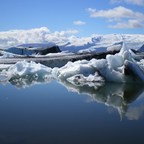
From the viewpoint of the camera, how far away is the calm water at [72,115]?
17.8ft

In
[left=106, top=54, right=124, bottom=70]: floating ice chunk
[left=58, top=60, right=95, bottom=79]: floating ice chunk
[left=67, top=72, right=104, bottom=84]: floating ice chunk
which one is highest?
[left=106, top=54, right=124, bottom=70]: floating ice chunk

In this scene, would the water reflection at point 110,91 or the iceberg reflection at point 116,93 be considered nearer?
the iceberg reflection at point 116,93

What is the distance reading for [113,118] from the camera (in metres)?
6.78

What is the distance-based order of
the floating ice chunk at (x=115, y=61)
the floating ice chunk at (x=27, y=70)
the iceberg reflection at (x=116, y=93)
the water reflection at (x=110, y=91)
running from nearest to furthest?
1. the iceberg reflection at (x=116, y=93)
2. the water reflection at (x=110, y=91)
3. the floating ice chunk at (x=115, y=61)
4. the floating ice chunk at (x=27, y=70)

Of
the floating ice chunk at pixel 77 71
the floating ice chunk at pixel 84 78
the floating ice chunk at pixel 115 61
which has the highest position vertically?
the floating ice chunk at pixel 115 61

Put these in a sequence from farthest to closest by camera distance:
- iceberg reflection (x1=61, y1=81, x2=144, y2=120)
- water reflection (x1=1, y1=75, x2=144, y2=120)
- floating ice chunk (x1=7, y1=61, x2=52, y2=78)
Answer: floating ice chunk (x1=7, y1=61, x2=52, y2=78) → water reflection (x1=1, y1=75, x2=144, y2=120) → iceberg reflection (x1=61, y1=81, x2=144, y2=120)

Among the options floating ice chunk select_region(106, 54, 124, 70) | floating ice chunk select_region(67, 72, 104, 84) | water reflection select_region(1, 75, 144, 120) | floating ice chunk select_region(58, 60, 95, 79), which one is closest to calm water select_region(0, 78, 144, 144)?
water reflection select_region(1, 75, 144, 120)

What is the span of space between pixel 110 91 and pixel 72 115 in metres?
3.81

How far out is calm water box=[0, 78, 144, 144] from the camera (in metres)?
5.42

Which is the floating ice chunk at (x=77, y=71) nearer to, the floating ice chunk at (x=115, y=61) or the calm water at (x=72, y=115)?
the floating ice chunk at (x=115, y=61)

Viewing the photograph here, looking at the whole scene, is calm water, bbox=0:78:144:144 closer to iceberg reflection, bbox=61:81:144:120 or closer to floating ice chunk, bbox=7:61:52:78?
iceberg reflection, bbox=61:81:144:120

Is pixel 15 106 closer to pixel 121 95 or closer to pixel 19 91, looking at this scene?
pixel 19 91

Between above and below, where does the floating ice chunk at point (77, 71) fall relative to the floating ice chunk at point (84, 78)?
above

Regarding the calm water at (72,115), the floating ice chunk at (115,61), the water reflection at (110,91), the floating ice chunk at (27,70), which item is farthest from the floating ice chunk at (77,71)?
the calm water at (72,115)
